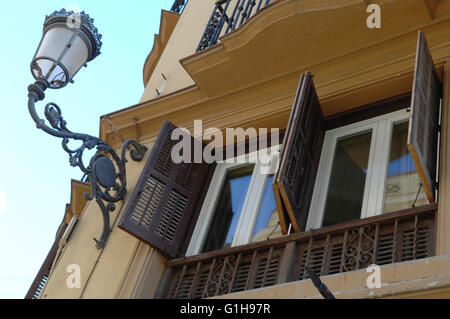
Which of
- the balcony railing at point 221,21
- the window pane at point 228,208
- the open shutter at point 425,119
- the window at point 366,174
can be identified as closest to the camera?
the open shutter at point 425,119

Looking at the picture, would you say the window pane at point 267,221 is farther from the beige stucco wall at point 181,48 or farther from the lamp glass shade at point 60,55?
the beige stucco wall at point 181,48

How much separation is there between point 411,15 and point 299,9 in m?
1.06

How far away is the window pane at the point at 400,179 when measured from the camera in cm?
554

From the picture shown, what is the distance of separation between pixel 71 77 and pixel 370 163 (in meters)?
2.99

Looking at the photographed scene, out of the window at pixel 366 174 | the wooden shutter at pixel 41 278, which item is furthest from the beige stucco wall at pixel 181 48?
the window at pixel 366 174

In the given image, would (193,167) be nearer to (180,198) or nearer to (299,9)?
(180,198)

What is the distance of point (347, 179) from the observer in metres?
6.14

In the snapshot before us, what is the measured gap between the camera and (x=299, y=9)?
649cm

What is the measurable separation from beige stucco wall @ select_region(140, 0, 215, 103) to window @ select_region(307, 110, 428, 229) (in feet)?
8.92

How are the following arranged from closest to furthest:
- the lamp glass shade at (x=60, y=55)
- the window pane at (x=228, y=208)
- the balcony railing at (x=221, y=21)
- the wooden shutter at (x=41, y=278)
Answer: the lamp glass shade at (x=60, y=55), the window pane at (x=228, y=208), the wooden shutter at (x=41, y=278), the balcony railing at (x=221, y=21)

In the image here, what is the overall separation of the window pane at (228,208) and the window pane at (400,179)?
1.60 meters

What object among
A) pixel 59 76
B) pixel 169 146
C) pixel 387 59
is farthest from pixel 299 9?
pixel 59 76

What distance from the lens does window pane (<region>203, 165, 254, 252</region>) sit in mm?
6586

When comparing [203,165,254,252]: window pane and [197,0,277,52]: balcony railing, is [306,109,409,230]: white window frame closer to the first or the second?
[203,165,254,252]: window pane
